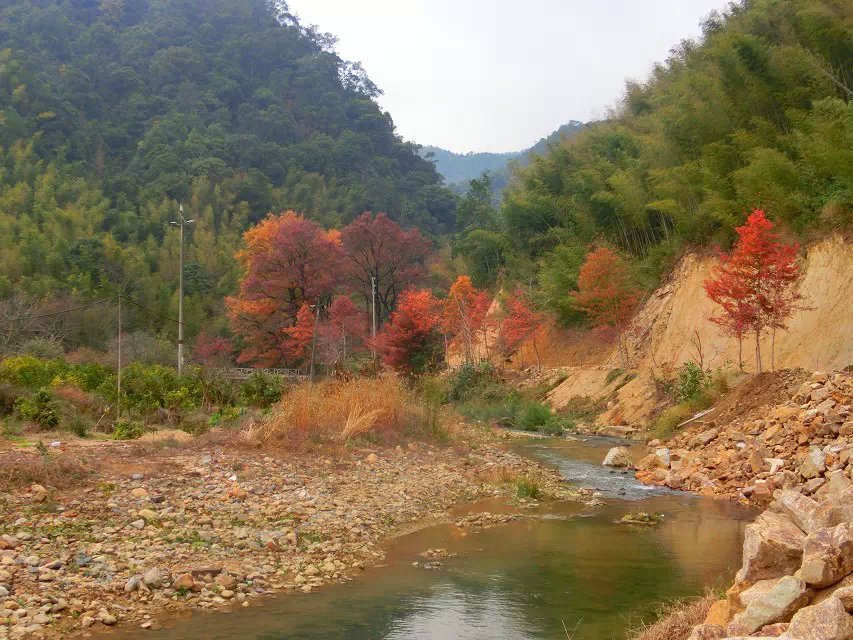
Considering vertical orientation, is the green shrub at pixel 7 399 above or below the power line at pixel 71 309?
below

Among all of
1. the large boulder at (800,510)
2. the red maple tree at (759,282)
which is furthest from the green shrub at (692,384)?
the large boulder at (800,510)

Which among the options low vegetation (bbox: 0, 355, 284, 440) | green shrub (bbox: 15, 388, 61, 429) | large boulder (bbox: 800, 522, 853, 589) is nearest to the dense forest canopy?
low vegetation (bbox: 0, 355, 284, 440)

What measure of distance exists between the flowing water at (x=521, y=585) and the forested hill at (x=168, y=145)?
37.0 meters

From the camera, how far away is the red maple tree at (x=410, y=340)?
3538cm

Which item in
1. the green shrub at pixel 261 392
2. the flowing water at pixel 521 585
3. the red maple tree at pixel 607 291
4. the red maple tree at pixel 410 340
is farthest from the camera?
the red maple tree at pixel 410 340

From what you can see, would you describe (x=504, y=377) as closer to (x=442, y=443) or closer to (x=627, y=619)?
(x=442, y=443)

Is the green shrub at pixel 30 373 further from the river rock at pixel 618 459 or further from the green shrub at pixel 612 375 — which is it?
the green shrub at pixel 612 375

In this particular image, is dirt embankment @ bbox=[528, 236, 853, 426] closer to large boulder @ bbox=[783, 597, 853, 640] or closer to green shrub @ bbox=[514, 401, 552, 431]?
green shrub @ bbox=[514, 401, 552, 431]

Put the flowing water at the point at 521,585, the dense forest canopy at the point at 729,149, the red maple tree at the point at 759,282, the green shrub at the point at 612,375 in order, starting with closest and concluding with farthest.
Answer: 1. the flowing water at the point at 521,585
2. the red maple tree at the point at 759,282
3. the dense forest canopy at the point at 729,149
4. the green shrub at the point at 612,375

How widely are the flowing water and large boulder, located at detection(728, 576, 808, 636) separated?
225 centimetres

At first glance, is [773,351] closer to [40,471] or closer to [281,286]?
[40,471]

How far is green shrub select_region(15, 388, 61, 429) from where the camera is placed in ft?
49.8

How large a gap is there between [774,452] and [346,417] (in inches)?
341

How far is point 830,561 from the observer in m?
4.93
